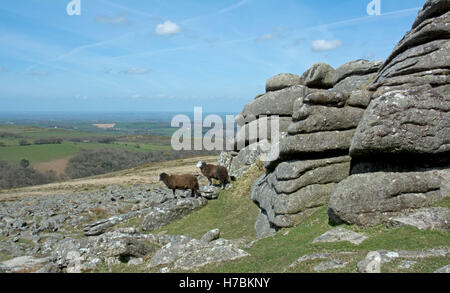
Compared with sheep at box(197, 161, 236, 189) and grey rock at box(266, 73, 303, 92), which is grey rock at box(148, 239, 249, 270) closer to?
sheep at box(197, 161, 236, 189)

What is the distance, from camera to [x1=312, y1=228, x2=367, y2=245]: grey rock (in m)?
14.4

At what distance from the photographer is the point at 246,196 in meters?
31.2

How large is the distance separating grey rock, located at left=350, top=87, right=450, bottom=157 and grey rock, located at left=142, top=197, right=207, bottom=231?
17854 millimetres

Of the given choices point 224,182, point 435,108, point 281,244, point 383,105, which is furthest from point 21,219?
point 435,108

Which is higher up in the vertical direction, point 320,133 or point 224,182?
point 320,133

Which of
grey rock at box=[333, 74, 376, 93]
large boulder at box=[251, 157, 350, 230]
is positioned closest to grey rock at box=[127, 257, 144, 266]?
large boulder at box=[251, 157, 350, 230]

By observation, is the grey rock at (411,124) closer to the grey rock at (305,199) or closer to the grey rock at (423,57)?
the grey rock at (423,57)

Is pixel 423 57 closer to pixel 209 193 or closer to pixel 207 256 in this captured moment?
pixel 207 256

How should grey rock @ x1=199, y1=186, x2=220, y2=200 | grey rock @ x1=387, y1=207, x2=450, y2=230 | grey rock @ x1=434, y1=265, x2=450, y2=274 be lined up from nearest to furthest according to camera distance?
grey rock @ x1=434, y1=265, x2=450, y2=274 → grey rock @ x1=387, y1=207, x2=450, y2=230 → grey rock @ x1=199, y1=186, x2=220, y2=200

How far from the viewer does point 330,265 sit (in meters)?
11.6

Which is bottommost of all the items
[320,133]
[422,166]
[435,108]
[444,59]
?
[422,166]

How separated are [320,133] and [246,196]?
12.2m

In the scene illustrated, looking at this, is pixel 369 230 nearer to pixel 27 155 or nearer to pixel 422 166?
pixel 422 166
